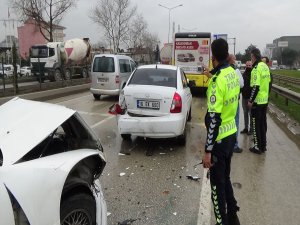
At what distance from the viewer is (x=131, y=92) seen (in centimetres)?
726

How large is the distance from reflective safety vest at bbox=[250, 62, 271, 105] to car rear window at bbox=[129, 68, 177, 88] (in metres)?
1.68

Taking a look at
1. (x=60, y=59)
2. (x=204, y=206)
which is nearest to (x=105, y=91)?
(x=204, y=206)

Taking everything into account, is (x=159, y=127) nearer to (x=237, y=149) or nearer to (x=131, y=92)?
(x=131, y=92)

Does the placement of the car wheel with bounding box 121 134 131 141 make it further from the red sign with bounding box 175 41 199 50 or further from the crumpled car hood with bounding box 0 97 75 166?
the red sign with bounding box 175 41 199 50

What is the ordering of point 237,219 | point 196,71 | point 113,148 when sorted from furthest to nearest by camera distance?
point 196,71
point 113,148
point 237,219

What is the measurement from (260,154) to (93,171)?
4.59 m

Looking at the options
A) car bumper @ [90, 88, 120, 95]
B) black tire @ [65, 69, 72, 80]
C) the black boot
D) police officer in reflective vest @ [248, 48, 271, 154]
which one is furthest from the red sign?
the black boot

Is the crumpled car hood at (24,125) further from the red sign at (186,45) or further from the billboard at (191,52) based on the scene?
the red sign at (186,45)

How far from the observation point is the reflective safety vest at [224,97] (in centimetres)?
351

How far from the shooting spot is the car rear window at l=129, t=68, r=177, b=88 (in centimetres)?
779

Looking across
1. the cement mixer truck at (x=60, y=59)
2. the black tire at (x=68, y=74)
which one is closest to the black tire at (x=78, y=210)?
the cement mixer truck at (x=60, y=59)

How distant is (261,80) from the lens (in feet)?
22.9

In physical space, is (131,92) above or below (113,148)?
above

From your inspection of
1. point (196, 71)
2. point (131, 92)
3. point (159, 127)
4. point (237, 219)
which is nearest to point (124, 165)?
point (159, 127)
